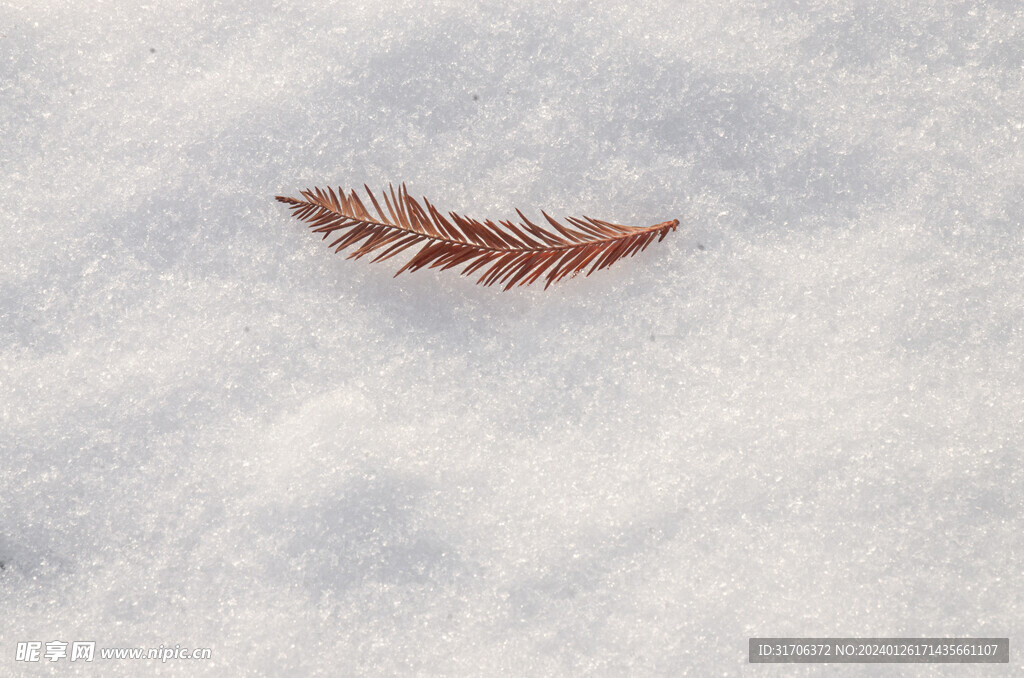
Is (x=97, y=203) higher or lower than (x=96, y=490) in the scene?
higher

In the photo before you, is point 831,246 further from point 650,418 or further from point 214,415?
point 214,415

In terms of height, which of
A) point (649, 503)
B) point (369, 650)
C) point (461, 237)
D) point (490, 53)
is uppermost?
point (490, 53)

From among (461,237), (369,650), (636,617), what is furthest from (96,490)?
(636,617)

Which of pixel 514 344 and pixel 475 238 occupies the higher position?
pixel 475 238
